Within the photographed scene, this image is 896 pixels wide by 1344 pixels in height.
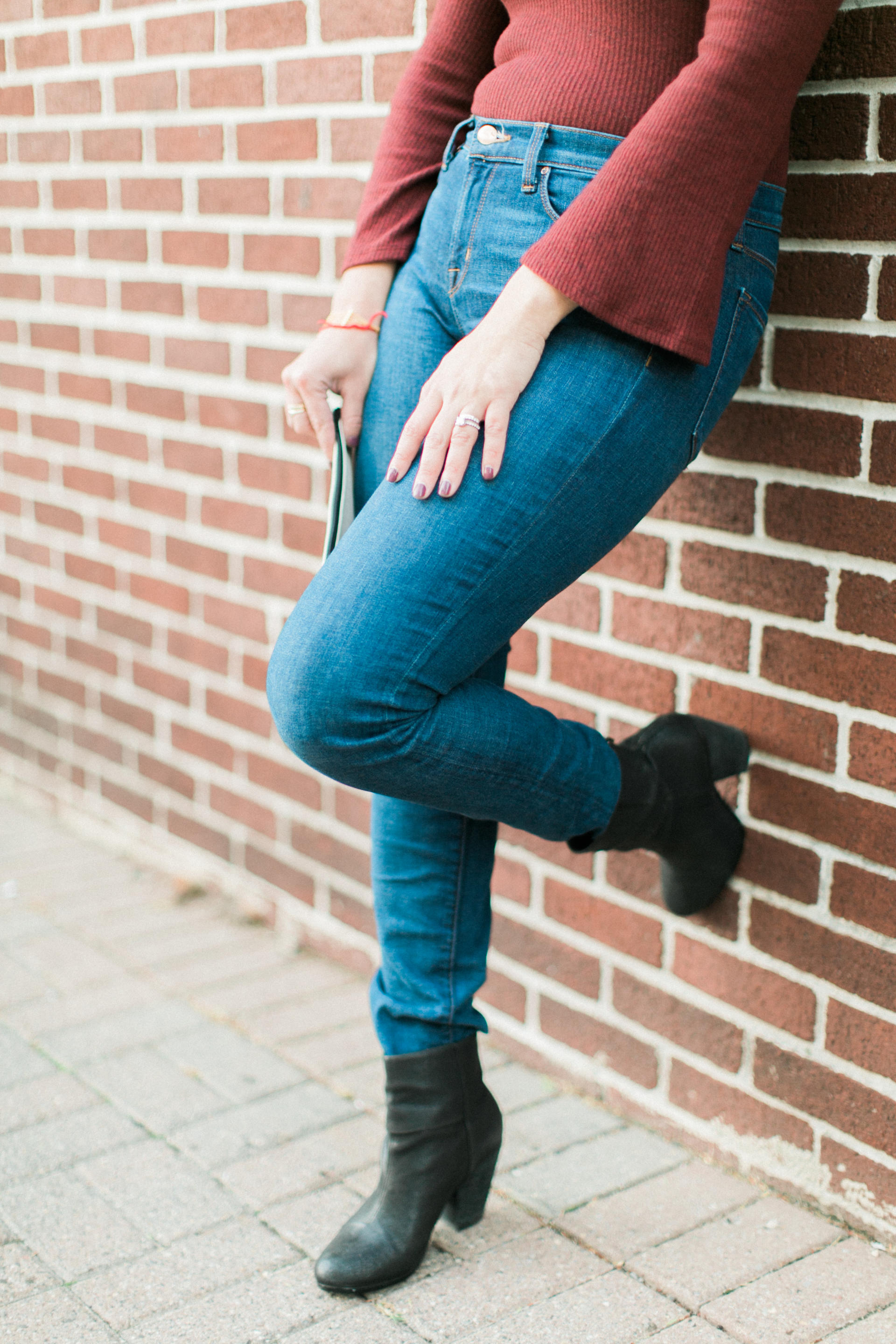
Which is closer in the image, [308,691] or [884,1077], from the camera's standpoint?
[308,691]

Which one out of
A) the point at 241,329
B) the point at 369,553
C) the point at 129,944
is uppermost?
the point at 241,329

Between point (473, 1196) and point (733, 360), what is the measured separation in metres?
1.12

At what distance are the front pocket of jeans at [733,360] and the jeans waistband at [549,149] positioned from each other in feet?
0.34

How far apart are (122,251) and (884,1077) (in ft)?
7.59

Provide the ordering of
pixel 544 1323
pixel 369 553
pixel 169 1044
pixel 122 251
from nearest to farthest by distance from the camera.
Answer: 1. pixel 369 553
2. pixel 544 1323
3. pixel 169 1044
4. pixel 122 251

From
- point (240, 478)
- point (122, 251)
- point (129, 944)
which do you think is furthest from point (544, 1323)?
point (122, 251)

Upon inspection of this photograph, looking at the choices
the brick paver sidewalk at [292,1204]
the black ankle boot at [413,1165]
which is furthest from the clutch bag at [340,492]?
the brick paver sidewalk at [292,1204]

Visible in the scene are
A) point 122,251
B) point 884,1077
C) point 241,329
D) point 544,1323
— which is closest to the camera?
point 544,1323

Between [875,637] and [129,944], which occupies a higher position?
[875,637]

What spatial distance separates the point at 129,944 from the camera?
9.12 ft

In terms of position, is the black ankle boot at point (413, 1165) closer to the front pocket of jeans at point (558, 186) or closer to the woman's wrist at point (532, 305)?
the woman's wrist at point (532, 305)

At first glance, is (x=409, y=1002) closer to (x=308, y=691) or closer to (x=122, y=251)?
(x=308, y=691)

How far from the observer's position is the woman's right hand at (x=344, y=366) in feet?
5.78

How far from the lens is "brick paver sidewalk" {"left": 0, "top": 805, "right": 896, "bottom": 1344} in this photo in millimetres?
1656
